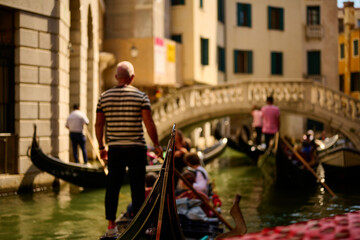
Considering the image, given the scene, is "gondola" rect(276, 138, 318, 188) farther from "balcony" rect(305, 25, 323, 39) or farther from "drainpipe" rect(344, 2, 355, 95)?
"drainpipe" rect(344, 2, 355, 95)

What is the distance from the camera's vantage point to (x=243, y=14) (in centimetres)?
2361

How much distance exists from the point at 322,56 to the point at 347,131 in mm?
10994

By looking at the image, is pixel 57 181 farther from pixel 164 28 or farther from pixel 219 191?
pixel 164 28

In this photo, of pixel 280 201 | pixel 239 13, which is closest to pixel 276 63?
pixel 239 13

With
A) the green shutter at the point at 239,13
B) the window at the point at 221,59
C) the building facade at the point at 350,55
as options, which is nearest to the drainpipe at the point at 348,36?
the building facade at the point at 350,55

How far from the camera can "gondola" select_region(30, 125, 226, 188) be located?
26.1 feet

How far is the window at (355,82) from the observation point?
105ft

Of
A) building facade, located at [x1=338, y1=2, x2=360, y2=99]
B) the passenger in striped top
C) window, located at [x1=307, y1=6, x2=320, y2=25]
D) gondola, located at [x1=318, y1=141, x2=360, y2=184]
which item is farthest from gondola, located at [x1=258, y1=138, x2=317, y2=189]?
building facade, located at [x1=338, y1=2, x2=360, y2=99]

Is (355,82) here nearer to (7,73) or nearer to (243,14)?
(243,14)

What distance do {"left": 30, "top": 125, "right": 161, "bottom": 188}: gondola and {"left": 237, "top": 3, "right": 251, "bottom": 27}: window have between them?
52.0 feet

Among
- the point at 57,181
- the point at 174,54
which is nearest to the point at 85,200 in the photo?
the point at 57,181

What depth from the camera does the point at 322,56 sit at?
25094 millimetres

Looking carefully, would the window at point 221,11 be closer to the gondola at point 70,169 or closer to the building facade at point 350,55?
the building facade at point 350,55

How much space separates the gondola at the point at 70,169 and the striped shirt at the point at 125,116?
3.72 m
